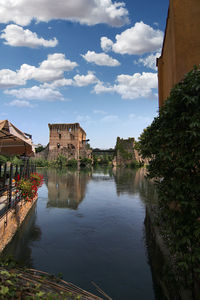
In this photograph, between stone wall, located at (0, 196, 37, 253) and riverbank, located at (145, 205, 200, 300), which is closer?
riverbank, located at (145, 205, 200, 300)

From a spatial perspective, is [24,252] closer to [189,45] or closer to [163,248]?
[163,248]

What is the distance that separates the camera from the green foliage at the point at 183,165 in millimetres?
2762

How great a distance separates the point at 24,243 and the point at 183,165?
552cm

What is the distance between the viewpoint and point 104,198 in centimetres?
1346

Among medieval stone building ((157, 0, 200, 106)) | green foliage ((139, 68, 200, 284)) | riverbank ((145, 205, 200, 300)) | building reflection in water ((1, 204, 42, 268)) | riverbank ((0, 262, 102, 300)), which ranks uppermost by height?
medieval stone building ((157, 0, 200, 106))

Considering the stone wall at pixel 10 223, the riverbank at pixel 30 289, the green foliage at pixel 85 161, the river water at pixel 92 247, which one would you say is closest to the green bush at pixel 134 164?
the green foliage at pixel 85 161

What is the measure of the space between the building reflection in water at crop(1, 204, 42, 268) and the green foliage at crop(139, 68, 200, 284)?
3.40 m

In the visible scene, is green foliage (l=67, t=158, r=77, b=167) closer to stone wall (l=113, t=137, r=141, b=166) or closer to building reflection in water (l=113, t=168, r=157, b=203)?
stone wall (l=113, t=137, r=141, b=166)

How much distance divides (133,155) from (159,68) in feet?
157

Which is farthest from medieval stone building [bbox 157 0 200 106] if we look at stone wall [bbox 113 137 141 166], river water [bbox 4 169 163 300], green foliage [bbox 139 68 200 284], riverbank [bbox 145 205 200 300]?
stone wall [bbox 113 137 141 166]

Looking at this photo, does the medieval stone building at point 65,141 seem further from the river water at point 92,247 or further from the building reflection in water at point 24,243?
the building reflection in water at point 24,243

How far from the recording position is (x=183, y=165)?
2934 mm

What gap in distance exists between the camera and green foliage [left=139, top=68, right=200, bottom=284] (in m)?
2.76

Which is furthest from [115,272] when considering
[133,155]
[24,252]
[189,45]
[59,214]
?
[133,155]
